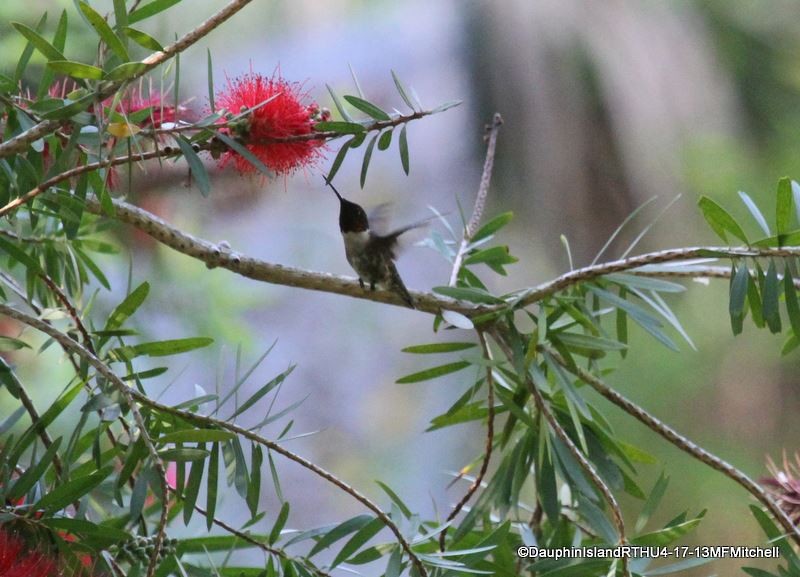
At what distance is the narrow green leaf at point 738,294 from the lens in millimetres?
531

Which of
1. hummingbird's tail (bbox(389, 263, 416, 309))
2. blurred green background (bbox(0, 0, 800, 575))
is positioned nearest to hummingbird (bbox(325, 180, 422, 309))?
hummingbird's tail (bbox(389, 263, 416, 309))

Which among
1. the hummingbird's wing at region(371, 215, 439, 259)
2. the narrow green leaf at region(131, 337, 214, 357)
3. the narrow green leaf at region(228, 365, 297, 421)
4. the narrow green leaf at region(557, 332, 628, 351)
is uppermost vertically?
the hummingbird's wing at region(371, 215, 439, 259)

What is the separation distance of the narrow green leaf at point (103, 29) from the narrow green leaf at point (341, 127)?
0.11 meters

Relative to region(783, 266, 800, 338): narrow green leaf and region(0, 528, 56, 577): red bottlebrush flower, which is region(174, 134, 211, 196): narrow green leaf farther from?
region(783, 266, 800, 338): narrow green leaf

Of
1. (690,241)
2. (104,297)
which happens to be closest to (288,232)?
(690,241)

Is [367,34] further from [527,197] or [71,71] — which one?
[71,71]

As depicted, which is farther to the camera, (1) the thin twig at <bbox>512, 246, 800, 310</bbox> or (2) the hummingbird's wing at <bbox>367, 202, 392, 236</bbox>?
(2) the hummingbird's wing at <bbox>367, 202, 392, 236</bbox>

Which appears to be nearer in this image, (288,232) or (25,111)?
(25,111)

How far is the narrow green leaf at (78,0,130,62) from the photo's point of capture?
415 millimetres

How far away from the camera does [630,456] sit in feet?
2.32

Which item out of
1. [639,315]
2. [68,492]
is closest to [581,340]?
[639,315]

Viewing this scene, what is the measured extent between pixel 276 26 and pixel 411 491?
4.63 feet

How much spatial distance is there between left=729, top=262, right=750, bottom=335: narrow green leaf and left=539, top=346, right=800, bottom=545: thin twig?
0.31 feet

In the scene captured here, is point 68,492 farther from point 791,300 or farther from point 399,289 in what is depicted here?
point 791,300
